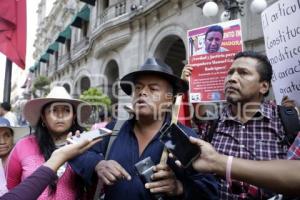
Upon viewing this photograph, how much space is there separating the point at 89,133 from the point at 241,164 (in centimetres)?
91

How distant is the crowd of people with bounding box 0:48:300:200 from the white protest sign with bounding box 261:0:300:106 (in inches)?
18.7

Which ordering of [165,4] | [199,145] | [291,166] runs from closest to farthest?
[291,166]
[199,145]
[165,4]

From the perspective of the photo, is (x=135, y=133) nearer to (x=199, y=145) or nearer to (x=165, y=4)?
(x=199, y=145)

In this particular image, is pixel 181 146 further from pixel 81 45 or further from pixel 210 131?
→ pixel 81 45

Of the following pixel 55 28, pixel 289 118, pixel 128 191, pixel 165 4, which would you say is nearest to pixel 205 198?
pixel 128 191

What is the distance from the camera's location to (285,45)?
2945 mm

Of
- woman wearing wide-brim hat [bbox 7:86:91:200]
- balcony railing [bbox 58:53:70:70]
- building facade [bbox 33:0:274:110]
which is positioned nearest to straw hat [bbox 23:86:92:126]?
woman wearing wide-brim hat [bbox 7:86:91:200]

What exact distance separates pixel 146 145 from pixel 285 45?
159 cm

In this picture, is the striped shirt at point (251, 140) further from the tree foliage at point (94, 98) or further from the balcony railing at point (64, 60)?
the balcony railing at point (64, 60)

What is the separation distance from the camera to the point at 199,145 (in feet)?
5.05

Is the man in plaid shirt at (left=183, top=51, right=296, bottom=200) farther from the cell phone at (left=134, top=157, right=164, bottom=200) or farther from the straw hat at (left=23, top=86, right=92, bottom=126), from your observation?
the straw hat at (left=23, top=86, right=92, bottom=126)

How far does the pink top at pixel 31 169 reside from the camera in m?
Answer: 2.24

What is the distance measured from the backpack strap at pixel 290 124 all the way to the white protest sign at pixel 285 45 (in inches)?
27.1

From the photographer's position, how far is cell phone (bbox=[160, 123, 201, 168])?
155 centimetres
